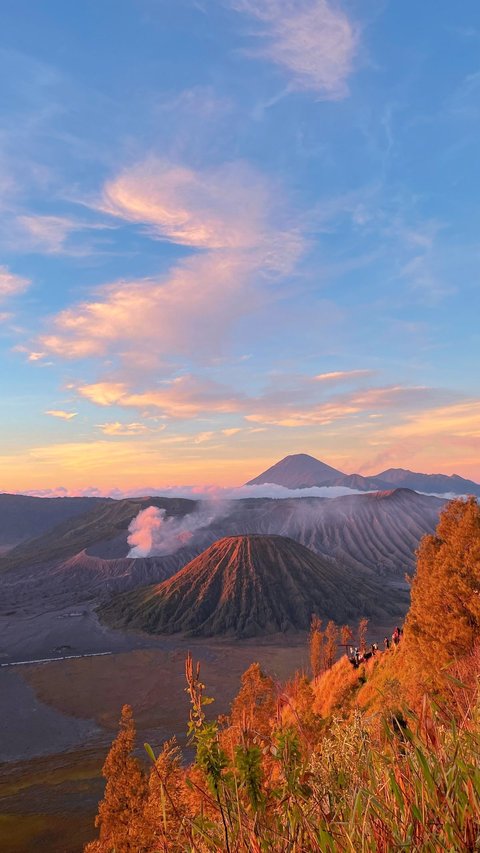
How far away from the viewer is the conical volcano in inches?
4520

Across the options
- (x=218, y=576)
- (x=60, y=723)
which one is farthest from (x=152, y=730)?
(x=218, y=576)

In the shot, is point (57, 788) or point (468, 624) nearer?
point (468, 624)

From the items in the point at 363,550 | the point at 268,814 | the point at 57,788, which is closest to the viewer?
the point at 268,814

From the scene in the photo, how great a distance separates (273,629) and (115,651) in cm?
3542

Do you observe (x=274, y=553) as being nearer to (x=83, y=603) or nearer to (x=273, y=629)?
(x=273, y=629)

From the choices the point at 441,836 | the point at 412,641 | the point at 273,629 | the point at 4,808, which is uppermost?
the point at 441,836

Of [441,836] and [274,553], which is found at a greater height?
[441,836]

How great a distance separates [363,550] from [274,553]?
67.1m

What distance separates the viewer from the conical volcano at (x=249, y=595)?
115 meters

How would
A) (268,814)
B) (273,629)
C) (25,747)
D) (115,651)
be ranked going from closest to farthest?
(268,814), (25,747), (115,651), (273,629)

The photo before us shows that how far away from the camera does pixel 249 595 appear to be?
123 m

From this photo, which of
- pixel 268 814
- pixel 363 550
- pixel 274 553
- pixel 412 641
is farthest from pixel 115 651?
pixel 363 550

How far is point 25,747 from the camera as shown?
179ft

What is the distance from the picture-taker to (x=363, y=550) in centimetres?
19238
